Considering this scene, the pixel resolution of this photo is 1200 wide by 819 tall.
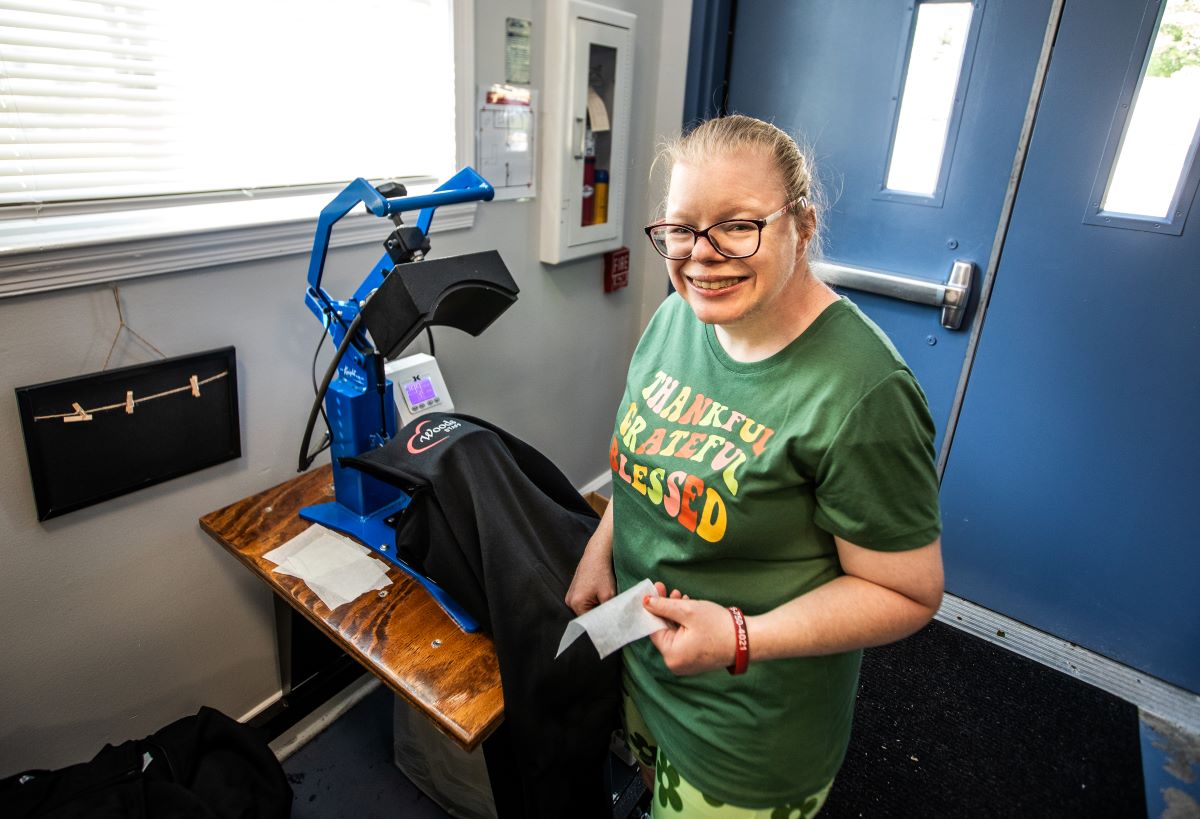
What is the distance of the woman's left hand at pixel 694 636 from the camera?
0.86 m

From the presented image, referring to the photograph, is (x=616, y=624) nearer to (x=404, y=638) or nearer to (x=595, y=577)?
(x=595, y=577)

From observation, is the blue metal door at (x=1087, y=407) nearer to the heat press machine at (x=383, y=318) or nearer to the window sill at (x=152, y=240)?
the heat press machine at (x=383, y=318)

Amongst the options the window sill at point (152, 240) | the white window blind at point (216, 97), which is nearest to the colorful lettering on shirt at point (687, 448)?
the window sill at point (152, 240)

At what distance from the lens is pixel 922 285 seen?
2.06 m

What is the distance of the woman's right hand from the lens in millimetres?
1131

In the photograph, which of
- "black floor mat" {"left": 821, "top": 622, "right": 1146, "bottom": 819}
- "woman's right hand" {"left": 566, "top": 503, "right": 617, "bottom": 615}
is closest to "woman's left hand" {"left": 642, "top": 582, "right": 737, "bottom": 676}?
"woman's right hand" {"left": 566, "top": 503, "right": 617, "bottom": 615}

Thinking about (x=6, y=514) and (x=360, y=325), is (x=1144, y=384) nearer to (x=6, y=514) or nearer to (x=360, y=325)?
(x=360, y=325)

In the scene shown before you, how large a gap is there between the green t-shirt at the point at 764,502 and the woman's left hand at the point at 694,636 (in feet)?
0.14

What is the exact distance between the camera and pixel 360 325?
1229mm

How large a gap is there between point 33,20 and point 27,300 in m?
0.40

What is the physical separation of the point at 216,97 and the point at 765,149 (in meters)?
1.00

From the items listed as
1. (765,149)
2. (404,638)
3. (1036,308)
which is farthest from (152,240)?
(1036,308)

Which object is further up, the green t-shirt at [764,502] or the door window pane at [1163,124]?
the door window pane at [1163,124]

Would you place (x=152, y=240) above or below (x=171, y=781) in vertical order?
above
